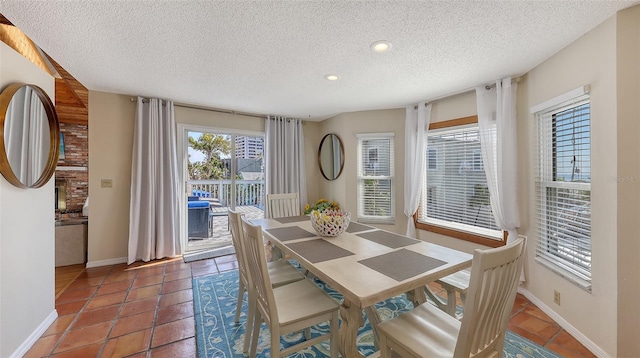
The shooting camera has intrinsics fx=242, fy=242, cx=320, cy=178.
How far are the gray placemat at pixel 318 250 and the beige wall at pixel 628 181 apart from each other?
5.74 feet

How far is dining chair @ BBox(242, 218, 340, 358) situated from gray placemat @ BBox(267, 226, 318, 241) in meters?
0.41

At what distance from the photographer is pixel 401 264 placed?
4.63 feet

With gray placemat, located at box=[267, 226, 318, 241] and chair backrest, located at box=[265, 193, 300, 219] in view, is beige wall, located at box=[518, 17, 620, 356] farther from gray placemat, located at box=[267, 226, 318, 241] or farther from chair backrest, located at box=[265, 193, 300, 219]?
chair backrest, located at box=[265, 193, 300, 219]

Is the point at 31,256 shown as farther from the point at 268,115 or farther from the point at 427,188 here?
the point at 427,188

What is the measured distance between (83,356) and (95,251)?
207 centimetres

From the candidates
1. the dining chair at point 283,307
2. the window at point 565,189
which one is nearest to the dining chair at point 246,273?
the dining chair at point 283,307

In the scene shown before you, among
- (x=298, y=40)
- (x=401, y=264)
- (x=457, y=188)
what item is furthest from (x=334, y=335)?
(x=457, y=188)

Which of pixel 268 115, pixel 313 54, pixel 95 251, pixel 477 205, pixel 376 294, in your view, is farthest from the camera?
pixel 268 115

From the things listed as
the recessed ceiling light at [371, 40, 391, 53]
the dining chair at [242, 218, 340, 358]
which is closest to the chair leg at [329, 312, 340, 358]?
the dining chair at [242, 218, 340, 358]

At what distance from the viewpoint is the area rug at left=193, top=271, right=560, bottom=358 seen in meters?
1.68

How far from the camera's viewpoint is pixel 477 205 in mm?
3004

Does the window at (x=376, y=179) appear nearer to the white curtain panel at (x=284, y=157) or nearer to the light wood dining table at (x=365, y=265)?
the white curtain panel at (x=284, y=157)

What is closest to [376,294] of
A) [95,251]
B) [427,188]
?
[427,188]

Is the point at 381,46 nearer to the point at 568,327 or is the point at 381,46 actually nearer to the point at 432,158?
the point at 432,158
